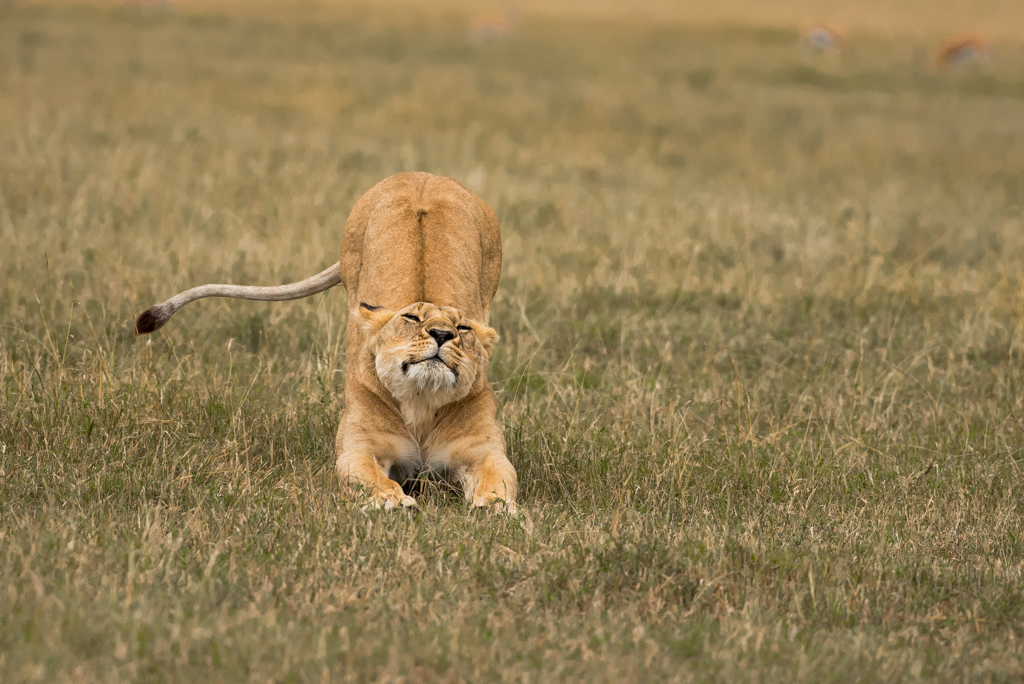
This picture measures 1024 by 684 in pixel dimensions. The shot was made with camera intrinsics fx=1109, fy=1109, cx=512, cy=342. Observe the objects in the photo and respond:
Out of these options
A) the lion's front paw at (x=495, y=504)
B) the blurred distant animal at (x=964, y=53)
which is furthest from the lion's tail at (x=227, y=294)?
the blurred distant animal at (x=964, y=53)

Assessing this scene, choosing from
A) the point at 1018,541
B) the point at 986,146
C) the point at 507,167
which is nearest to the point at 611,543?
the point at 1018,541

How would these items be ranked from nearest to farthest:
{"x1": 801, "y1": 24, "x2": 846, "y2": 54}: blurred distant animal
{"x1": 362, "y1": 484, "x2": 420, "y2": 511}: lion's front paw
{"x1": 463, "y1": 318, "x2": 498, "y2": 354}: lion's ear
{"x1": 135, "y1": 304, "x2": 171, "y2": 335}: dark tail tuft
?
{"x1": 362, "y1": 484, "x2": 420, "y2": 511}: lion's front paw, {"x1": 463, "y1": 318, "x2": 498, "y2": 354}: lion's ear, {"x1": 135, "y1": 304, "x2": 171, "y2": 335}: dark tail tuft, {"x1": 801, "y1": 24, "x2": 846, "y2": 54}: blurred distant animal

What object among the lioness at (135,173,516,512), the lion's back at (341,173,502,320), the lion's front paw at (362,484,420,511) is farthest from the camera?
the lion's back at (341,173,502,320)

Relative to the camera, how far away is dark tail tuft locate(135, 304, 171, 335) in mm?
5152

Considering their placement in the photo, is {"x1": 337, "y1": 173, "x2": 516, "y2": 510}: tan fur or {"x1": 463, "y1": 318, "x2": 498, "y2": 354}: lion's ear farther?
{"x1": 463, "y1": 318, "x2": 498, "y2": 354}: lion's ear

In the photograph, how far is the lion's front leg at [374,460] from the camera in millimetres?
4523

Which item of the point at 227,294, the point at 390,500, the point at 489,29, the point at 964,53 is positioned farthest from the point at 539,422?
the point at 964,53

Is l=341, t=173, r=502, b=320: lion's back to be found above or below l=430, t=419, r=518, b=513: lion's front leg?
above

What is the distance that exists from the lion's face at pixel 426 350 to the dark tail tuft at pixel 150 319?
1082mm

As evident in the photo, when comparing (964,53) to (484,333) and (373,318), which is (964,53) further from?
(373,318)

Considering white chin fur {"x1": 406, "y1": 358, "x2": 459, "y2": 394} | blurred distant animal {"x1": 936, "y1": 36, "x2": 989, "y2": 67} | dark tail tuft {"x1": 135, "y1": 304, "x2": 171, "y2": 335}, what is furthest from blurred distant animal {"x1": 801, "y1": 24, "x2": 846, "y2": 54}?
white chin fur {"x1": 406, "y1": 358, "x2": 459, "y2": 394}

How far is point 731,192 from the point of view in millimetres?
13070

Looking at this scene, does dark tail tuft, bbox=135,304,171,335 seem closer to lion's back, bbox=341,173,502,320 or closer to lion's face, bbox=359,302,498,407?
lion's back, bbox=341,173,502,320

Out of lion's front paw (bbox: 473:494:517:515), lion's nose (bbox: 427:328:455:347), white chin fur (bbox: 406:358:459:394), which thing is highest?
lion's nose (bbox: 427:328:455:347)
